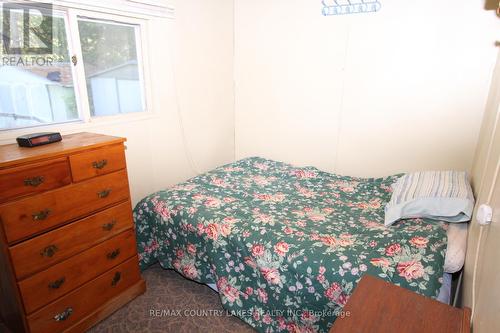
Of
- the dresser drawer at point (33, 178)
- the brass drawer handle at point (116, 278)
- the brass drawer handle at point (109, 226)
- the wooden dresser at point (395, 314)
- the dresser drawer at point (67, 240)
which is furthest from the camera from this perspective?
the brass drawer handle at point (116, 278)

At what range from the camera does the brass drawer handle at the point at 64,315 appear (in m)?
1.58

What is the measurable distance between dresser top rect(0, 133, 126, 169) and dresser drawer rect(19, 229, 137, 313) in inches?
22.0

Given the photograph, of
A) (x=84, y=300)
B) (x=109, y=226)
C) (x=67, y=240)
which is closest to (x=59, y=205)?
(x=67, y=240)

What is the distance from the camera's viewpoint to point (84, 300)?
1694 mm

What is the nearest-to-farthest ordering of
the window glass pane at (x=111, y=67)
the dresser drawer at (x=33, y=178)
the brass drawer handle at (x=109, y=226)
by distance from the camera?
the dresser drawer at (x=33, y=178) → the brass drawer handle at (x=109, y=226) → the window glass pane at (x=111, y=67)

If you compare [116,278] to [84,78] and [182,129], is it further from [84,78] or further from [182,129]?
[182,129]

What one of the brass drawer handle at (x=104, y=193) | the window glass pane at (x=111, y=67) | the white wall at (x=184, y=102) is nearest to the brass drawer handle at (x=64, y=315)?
the brass drawer handle at (x=104, y=193)

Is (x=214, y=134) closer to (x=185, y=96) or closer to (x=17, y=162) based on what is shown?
(x=185, y=96)

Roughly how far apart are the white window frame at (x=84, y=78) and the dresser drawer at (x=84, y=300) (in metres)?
0.95

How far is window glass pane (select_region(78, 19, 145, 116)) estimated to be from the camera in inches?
83.3

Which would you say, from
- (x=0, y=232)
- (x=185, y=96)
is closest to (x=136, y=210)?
(x=0, y=232)

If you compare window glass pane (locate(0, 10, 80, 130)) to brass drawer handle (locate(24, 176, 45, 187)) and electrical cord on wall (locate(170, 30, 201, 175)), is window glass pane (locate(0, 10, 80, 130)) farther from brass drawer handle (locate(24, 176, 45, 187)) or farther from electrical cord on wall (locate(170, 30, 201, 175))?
electrical cord on wall (locate(170, 30, 201, 175))

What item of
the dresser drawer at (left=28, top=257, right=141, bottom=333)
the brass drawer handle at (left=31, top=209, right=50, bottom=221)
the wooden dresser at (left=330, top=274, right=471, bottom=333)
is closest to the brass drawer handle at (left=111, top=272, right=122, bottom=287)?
the dresser drawer at (left=28, top=257, right=141, bottom=333)

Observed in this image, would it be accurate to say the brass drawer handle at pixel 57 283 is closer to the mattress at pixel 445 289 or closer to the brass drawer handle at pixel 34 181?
the brass drawer handle at pixel 34 181
